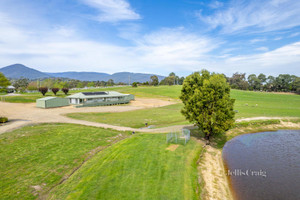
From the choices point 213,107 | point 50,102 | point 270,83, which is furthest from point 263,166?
point 270,83

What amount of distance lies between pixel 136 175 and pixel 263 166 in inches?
612

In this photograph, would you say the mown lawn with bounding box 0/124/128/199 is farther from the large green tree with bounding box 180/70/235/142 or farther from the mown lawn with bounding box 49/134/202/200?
the large green tree with bounding box 180/70/235/142

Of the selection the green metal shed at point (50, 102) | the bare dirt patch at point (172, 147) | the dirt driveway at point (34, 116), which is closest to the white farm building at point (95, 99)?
the green metal shed at point (50, 102)

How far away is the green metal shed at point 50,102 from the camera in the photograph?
4969cm

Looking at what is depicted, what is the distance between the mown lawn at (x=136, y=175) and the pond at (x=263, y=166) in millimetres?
4548

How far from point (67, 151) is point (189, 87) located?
19507 mm

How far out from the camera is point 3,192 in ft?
39.8

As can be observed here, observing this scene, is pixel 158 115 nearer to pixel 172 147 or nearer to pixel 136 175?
pixel 172 147

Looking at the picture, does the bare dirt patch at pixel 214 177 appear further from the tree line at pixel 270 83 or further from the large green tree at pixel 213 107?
the tree line at pixel 270 83

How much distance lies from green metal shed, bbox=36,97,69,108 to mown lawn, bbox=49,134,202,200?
3967 centimetres

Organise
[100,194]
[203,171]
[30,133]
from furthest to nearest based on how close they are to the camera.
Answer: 1. [30,133]
2. [203,171]
3. [100,194]

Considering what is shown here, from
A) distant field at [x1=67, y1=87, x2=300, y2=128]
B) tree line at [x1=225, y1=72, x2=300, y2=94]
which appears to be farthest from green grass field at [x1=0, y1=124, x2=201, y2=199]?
tree line at [x1=225, y1=72, x2=300, y2=94]

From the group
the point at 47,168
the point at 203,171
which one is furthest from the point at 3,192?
the point at 203,171

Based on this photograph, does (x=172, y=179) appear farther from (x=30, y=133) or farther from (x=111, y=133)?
(x=30, y=133)
